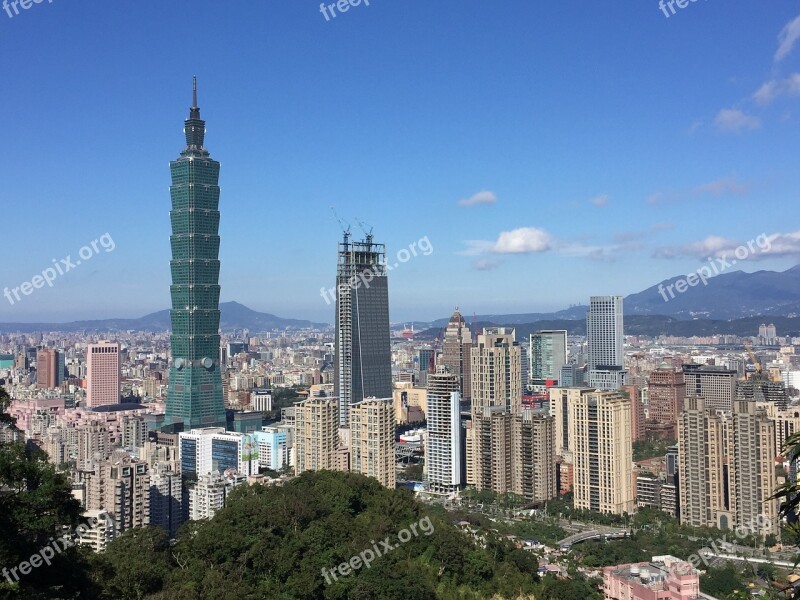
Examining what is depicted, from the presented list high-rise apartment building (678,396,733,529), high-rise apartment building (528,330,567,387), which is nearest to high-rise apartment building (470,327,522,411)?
high-rise apartment building (678,396,733,529)

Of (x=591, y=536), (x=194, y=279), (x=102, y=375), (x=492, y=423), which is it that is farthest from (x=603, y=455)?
(x=102, y=375)

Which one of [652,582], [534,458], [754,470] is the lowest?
[652,582]

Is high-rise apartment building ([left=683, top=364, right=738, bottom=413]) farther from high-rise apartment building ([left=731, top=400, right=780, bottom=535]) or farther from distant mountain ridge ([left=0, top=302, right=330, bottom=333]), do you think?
distant mountain ridge ([left=0, top=302, right=330, bottom=333])

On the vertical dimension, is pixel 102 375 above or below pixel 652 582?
above

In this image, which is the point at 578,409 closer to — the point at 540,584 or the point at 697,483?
the point at 697,483

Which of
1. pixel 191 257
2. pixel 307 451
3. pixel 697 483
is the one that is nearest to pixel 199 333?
pixel 191 257

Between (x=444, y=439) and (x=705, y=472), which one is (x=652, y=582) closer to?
(x=705, y=472)

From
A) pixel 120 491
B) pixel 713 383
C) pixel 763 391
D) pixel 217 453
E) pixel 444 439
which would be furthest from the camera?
pixel 713 383
